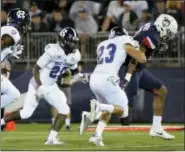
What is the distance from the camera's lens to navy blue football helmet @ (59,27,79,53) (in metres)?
11.3

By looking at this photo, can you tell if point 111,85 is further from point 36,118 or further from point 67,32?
point 36,118

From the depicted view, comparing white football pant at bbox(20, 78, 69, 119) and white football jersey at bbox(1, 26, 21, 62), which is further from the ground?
white football jersey at bbox(1, 26, 21, 62)

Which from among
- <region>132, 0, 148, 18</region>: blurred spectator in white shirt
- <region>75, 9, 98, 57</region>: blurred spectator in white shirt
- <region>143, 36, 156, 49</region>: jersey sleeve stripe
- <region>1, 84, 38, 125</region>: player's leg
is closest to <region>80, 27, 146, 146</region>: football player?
<region>143, 36, 156, 49</region>: jersey sleeve stripe

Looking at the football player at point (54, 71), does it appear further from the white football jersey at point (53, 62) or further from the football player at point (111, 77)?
the football player at point (111, 77)

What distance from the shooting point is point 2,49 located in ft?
34.7

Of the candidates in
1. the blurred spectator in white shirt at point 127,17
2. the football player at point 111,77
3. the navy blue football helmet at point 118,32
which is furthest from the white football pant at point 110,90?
the blurred spectator in white shirt at point 127,17

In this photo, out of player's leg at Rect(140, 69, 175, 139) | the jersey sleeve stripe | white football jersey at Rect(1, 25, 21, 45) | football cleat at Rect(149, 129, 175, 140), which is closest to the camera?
white football jersey at Rect(1, 25, 21, 45)

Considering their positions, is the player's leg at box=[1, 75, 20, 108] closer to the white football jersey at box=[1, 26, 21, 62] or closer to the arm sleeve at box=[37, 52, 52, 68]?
the arm sleeve at box=[37, 52, 52, 68]

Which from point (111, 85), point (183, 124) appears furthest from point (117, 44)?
point (183, 124)

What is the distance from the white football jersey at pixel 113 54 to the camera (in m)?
10.9

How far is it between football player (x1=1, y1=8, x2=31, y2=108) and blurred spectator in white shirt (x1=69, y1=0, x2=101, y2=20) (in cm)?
601

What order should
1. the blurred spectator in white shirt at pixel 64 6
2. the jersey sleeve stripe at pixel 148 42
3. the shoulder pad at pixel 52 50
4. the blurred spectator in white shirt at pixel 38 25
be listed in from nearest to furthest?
the shoulder pad at pixel 52 50 < the jersey sleeve stripe at pixel 148 42 < the blurred spectator in white shirt at pixel 38 25 < the blurred spectator in white shirt at pixel 64 6

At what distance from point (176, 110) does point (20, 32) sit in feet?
21.2

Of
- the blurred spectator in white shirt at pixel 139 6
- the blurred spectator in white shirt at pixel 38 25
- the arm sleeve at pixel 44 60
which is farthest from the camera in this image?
the blurred spectator in white shirt at pixel 139 6
